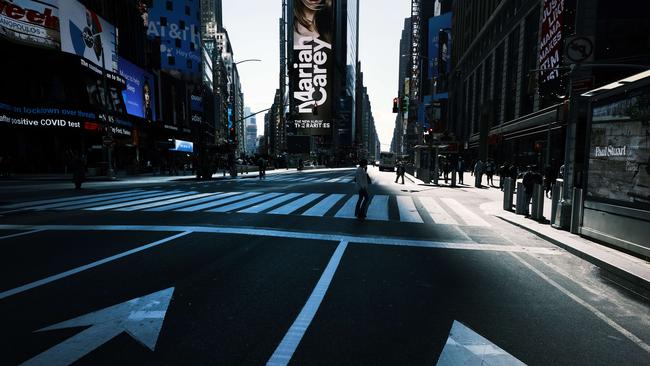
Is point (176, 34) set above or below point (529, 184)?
above

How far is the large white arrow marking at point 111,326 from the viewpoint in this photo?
3.05 metres

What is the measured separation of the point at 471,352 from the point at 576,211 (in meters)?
6.98

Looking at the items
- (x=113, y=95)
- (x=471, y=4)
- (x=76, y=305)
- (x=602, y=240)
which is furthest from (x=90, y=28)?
(x=471, y=4)

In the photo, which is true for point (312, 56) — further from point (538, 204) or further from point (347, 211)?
point (538, 204)

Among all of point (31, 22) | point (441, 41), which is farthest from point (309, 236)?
point (441, 41)

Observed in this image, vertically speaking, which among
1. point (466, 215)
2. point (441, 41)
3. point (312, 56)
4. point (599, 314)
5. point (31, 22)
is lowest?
point (466, 215)

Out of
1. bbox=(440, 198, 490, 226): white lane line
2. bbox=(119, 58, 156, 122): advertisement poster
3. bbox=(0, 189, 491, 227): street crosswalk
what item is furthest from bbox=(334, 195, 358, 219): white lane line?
bbox=(119, 58, 156, 122): advertisement poster

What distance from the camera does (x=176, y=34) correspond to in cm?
7250

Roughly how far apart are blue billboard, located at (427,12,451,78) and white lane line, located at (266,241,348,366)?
77.6 metres

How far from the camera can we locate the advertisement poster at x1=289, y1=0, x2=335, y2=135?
85875 millimetres

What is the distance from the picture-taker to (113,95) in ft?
125

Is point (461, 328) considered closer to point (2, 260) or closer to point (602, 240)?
point (602, 240)

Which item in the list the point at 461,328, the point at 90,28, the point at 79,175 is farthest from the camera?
the point at 90,28

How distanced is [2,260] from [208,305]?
4238mm
